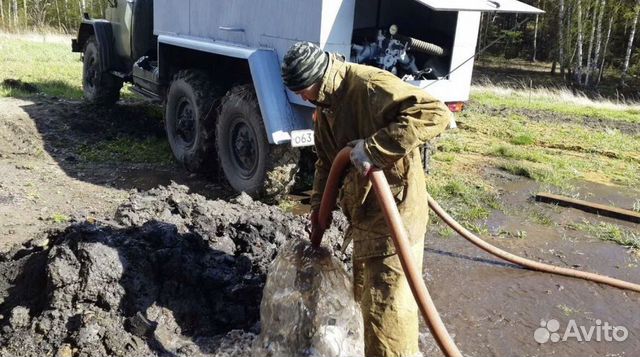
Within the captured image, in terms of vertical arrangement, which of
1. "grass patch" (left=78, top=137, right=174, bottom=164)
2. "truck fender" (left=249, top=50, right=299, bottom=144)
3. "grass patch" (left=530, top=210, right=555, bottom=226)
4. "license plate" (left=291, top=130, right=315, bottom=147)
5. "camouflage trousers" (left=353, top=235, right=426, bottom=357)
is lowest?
"grass patch" (left=78, top=137, right=174, bottom=164)

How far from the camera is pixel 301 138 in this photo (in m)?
4.82

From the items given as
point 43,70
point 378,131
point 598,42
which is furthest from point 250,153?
point 598,42

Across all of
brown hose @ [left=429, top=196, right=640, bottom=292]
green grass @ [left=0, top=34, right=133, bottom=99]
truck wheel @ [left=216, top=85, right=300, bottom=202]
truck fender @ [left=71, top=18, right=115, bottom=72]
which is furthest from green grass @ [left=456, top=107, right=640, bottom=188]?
green grass @ [left=0, top=34, right=133, bottom=99]

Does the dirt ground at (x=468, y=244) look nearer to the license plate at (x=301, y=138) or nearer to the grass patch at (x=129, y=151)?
the grass patch at (x=129, y=151)

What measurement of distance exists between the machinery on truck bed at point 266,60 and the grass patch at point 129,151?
58 centimetres

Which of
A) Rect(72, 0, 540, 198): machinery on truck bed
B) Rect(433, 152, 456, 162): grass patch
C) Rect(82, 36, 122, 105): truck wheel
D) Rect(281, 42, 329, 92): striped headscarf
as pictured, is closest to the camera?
Rect(281, 42, 329, 92): striped headscarf

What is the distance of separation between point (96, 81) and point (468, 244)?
6689 millimetres

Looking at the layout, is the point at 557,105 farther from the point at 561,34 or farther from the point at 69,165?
the point at 561,34

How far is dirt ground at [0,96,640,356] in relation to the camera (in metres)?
3.66

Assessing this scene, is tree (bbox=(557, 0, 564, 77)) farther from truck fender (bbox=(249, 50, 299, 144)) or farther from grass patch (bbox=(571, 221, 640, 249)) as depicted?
truck fender (bbox=(249, 50, 299, 144))

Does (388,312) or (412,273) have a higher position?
(412,273)

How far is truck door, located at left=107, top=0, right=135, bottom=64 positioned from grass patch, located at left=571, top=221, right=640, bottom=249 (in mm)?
6205

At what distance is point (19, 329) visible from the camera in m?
3.04

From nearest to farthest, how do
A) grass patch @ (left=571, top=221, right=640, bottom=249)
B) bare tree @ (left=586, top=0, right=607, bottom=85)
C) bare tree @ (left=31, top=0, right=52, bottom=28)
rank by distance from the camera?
grass patch @ (left=571, top=221, right=640, bottom=249) < bare tree @ (left=586, top=0, right=607, bottom=85) < bare tree @ (left=31, top=0, right=52, bottom=28)
